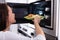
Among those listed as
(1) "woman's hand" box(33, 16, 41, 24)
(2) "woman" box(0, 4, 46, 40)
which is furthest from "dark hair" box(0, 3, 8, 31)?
(1) "woman's hand" box(33, 16, 41, 24)

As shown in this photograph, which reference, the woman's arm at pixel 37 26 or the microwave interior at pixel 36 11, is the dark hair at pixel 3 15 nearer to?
the microwave interior at pixel 36 11

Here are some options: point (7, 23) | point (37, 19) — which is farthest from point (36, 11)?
point (7, 23)

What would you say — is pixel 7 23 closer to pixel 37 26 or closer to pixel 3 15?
pixel 3 15

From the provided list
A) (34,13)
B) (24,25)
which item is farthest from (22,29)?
(34,13)

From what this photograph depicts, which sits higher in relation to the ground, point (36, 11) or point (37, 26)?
point (36, 11)

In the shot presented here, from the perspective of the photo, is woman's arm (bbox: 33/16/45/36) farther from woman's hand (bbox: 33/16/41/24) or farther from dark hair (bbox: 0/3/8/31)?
dark hair (bbox: 0/3/8/31)

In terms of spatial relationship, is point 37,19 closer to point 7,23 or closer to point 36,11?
point 36,11

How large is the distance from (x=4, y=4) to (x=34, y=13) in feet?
0.76

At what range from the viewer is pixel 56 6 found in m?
0.93

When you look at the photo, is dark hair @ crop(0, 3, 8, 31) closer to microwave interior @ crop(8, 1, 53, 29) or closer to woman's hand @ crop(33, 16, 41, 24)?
microwave interior @ crop(8, 1, 53, 29)

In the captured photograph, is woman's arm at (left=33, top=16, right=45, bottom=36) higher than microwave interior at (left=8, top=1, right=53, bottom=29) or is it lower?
lower

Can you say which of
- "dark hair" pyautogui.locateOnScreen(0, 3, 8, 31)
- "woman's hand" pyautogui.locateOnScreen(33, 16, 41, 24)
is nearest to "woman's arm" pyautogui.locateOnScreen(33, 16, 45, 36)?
"woman's hand" pyautogui.locateOnScreen(33, 16, 41, 24)

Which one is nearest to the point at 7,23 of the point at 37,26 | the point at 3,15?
the point at 3,15

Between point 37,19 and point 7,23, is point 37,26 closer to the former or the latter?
point 37,19
